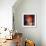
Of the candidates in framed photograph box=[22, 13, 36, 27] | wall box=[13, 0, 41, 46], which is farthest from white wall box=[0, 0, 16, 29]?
framed photograph box=[22, 13, 36, 27]

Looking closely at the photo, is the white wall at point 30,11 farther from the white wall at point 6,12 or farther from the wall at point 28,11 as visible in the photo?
the white wall at point 6,12

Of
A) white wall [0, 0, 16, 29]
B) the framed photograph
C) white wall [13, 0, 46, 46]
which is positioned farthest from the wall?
white wall [0, 0, 16, 29]

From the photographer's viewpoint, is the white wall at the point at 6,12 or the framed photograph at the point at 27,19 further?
the framed photograph at the point at 27,19

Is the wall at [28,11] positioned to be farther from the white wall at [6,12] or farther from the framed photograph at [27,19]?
the white wall at [6,12]

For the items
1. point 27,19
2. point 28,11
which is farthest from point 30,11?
point 27,19

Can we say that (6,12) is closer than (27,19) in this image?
Yes

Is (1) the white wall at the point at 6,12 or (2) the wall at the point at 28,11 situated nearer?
(1) the white wall at the point at 6,12

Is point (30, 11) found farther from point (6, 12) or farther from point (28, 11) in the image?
point (6, 12)

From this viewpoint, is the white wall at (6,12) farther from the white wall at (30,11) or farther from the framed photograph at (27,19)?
the framed photograph at (27,19)

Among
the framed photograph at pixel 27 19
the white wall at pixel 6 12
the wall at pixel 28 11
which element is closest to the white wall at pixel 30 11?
the wall at pixel 28 11

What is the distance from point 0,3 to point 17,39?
62.3 inches

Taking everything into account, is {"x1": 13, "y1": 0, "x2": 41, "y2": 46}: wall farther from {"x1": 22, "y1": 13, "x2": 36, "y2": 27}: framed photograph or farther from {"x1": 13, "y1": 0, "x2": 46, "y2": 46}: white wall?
{"x1": 22, "y1": 13, "x2": 36, "y2": 27}: framed photograph

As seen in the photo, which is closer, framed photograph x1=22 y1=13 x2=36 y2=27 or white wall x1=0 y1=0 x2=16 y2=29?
white wall x1=0 y1=0 x2=16 y2=29

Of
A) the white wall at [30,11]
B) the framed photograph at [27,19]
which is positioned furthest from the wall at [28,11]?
the framed photograph at [27,19]
